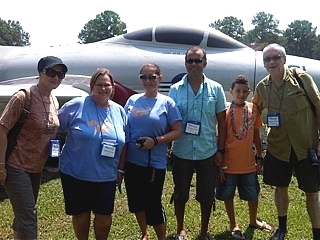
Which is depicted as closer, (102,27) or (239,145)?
(239,145)

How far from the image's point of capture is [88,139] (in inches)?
131

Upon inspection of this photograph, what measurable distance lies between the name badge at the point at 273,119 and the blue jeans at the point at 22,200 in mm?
2365

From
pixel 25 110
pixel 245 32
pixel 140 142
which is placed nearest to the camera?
pixel 25 110

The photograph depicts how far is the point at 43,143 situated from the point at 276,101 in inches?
90.2

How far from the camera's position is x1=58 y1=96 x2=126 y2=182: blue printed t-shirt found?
3.35 meters

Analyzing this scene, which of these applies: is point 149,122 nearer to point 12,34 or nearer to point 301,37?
point 12,34

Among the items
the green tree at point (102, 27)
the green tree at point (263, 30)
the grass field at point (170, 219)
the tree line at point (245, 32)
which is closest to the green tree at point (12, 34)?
the tree line at point (245, 32)

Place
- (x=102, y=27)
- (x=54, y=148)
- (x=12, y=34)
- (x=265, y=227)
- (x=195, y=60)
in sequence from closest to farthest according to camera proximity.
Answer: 1. (x=54, y=148)
2. (x=195, y=60)
3. (x=265, y=227)
4. (x=102, y=27)
5. (x=12, y=34)

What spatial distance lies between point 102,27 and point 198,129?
2893 inches

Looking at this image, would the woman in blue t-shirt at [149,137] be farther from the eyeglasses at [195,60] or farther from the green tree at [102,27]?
the green tree at [102,27]

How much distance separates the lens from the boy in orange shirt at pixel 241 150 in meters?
4.28

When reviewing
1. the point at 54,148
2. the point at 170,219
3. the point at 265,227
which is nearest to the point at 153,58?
the point at 170,219

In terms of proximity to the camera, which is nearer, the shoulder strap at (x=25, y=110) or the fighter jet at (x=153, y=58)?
the shoulder strap at (x=25, y=110)

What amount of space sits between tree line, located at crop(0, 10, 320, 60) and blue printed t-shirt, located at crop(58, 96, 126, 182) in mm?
68669
